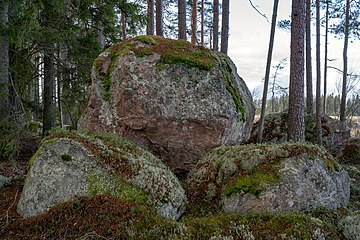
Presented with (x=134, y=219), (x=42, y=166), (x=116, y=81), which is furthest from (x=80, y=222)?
(x=116, y=81)

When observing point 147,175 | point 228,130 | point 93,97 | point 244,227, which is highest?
point 93,97

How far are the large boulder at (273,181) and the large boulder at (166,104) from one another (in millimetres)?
1068

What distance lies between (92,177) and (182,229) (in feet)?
4.25

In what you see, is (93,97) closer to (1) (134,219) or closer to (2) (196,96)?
(2) (196,96)

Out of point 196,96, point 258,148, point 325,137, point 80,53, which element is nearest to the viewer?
point 258,148

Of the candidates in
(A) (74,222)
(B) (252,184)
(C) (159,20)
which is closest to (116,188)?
(A) (74,222)

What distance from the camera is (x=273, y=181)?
4301mm

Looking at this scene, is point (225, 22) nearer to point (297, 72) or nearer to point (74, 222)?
point (297, 72)

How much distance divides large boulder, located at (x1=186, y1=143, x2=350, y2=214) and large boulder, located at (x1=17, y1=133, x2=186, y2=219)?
67cm

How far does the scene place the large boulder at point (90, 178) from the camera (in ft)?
12.1

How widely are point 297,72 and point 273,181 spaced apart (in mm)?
4369

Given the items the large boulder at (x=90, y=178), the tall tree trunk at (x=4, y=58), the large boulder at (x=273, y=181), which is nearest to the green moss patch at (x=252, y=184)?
the large boulder at (x=273, y=181)

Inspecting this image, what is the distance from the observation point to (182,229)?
3334mm

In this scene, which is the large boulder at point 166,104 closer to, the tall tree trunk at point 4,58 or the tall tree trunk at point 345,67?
the tall tree trunk at point 4,58
